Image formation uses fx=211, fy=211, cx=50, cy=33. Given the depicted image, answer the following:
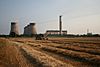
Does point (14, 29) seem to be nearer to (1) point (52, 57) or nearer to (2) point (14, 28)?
(2) point (14, 28)

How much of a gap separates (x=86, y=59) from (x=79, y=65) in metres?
2.95

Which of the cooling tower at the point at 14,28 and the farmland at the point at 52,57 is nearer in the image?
the farmland at the point at 52,57

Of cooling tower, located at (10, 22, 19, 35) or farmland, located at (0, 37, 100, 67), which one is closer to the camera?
farmland, located at (0, 37, 100, 67)

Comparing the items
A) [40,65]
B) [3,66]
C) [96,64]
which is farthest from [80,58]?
[3,66]

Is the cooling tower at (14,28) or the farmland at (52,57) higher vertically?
the cooling tower at (14,28)

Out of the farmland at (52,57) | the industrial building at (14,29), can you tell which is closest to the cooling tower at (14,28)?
the industrial building at (14,29)

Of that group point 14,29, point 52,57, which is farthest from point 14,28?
point 52,57

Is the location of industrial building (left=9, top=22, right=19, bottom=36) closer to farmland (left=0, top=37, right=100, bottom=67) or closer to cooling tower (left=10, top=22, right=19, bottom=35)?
cooling tower (left=10, top=22, right=19, bottom=35)

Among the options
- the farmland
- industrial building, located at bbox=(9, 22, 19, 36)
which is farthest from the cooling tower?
the farmland

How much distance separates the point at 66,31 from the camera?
129375 millimetres

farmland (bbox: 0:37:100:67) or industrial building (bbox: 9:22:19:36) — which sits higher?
industrial building (bbox: 9:22:19:36)

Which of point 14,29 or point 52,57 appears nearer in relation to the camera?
point 52,57

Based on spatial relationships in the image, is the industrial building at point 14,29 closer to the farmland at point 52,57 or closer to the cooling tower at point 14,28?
the cooling tower at point 14,28

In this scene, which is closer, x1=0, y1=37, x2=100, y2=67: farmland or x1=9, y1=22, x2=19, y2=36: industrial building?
x1=0, y1=37, x2=100, y2=67: farmland
